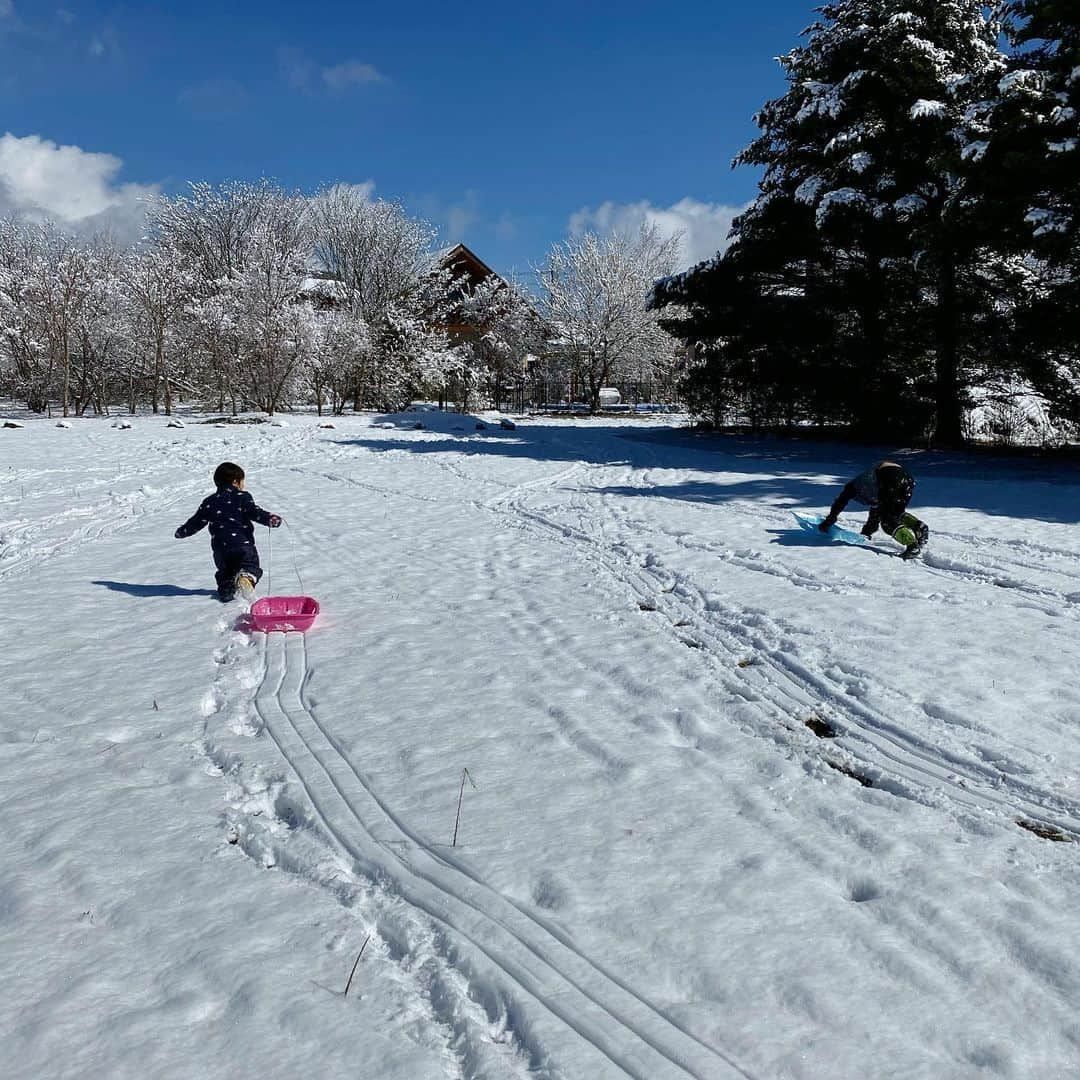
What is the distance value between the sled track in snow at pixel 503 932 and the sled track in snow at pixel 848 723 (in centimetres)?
180

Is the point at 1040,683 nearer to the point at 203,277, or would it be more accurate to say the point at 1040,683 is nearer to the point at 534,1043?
the point at 534,1043

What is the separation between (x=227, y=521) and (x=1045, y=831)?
599 cm

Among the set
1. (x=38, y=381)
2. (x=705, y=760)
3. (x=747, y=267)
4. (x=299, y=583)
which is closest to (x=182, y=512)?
(x=299, y=583)

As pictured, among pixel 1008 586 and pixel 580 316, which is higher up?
pixel 580 316

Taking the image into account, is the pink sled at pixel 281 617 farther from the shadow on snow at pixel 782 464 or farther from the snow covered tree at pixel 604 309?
the snow covered tree at pixel 604 309

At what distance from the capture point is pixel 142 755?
3.84 m

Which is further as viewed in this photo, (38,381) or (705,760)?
(38,381)

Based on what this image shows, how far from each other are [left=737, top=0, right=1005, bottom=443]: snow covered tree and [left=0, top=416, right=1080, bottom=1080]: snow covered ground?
1214 centimetres

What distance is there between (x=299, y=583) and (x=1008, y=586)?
6278 mm

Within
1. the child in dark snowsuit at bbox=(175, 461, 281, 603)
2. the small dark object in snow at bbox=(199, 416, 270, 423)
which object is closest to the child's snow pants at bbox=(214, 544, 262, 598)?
the child in dark snowsuit at bbox=(175, 461, 281, 603)

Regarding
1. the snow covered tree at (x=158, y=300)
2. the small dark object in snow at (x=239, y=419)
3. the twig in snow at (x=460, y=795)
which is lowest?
A: the twig in snow at (x=460, y=795)

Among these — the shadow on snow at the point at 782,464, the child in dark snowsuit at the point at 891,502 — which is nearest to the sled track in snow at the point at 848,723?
the child in dark snowsuit at the point at 891,502

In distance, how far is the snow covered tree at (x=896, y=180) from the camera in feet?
54.8

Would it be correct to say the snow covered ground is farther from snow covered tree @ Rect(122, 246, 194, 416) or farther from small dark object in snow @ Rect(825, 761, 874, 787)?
snow covered tree @ Rect(122, 246, 194, 416)
